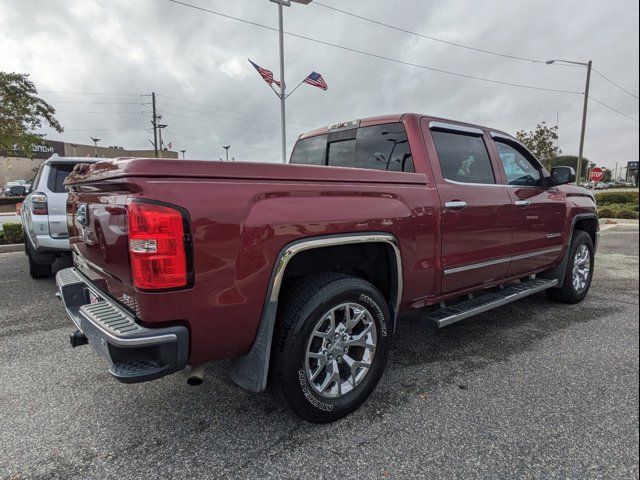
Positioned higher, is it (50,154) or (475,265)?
(50,154)

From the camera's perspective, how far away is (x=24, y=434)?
7.45 ft

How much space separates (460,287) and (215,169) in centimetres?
223

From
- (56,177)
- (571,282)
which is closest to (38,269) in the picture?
(56,177)

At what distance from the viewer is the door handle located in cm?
295

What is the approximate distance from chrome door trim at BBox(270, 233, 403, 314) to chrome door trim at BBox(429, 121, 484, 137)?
1.18 metres

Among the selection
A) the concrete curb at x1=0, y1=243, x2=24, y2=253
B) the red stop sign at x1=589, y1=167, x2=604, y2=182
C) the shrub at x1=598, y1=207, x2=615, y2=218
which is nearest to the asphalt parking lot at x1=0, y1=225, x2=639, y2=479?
the concrete curb at x1=0, y1=243, x2=24, y2=253

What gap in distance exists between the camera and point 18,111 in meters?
12.3

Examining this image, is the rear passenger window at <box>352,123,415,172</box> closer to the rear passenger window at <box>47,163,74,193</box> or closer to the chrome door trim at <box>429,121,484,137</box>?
the chrome door trim at <box>429,121,484,137</box>

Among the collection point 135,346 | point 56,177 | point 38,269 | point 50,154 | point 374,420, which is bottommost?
point 374,420

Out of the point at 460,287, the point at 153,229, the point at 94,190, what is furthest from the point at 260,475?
the point at 460,287

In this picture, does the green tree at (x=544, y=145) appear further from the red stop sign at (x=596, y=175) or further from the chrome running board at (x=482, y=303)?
the chrome running board at (x=482, y=303)

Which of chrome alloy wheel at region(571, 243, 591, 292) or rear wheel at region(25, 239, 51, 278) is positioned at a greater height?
chrome alloy wheel at region(571, 243, 591, 292)

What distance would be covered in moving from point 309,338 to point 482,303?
6.01ft

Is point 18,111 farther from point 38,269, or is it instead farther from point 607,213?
point 607,213
